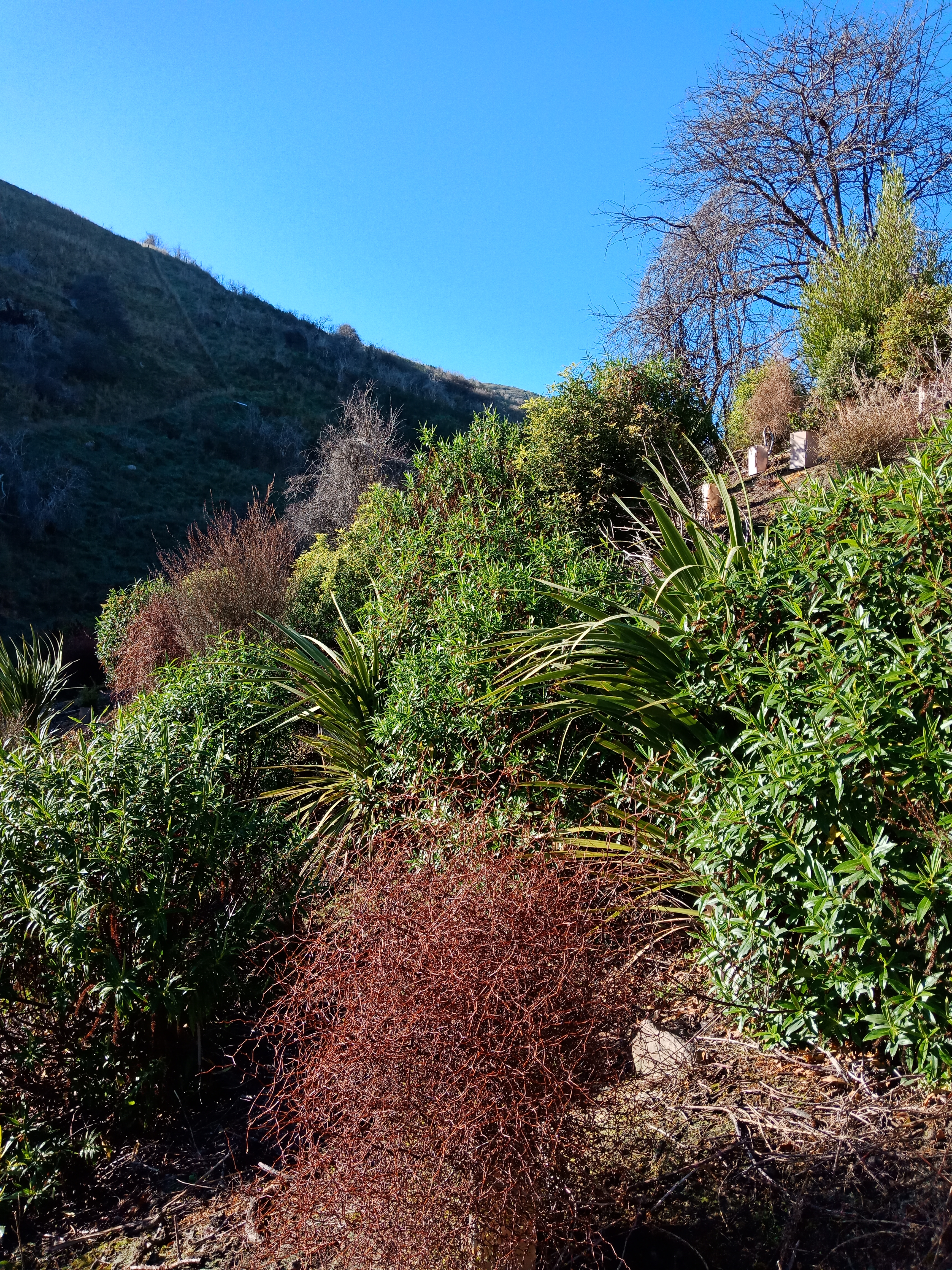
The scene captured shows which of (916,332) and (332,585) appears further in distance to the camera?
(916,332)

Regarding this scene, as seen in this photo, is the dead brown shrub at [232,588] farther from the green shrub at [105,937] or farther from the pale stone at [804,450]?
the pale stone at [804,450]

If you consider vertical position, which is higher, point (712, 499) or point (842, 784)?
point (712, 499)

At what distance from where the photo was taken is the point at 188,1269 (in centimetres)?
251

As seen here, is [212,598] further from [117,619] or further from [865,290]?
[865,290]

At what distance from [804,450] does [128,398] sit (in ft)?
85.1

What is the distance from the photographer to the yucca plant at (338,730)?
4.39 meters

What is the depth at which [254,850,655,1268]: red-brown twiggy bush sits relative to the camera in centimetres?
192

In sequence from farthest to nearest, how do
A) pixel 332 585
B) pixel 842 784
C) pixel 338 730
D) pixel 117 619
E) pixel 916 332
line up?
1. pixel 117 619
2. pixel 916 332
3. pixel 332 585
4. pixel 338 730
5. pixel 842 784

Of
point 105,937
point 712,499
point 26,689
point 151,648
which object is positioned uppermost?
point 712,499

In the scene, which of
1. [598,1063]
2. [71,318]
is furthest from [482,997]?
[71,318]

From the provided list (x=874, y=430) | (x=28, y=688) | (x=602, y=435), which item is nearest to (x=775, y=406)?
(x=874, y=430)

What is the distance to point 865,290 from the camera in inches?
454

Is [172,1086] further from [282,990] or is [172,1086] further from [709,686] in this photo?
[709,686]

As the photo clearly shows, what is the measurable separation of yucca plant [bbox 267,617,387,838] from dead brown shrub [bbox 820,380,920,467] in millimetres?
6168
